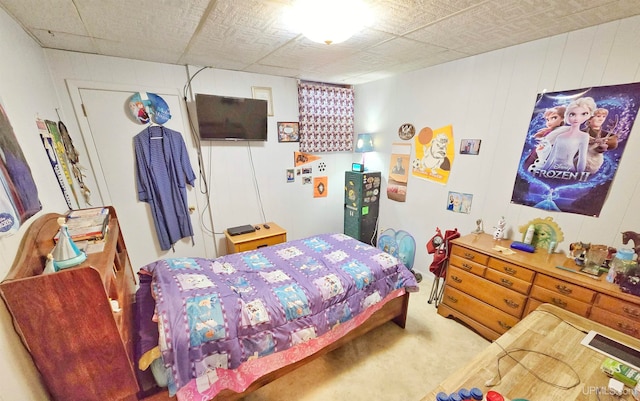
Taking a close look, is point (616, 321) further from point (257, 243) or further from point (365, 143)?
point (257, 243)

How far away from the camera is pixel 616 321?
1453 millimetres

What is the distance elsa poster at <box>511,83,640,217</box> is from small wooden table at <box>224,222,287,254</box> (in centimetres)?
250

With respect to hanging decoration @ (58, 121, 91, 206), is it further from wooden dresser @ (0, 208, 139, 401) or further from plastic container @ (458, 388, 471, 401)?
plastic container @ (458, 388, 471, 401)

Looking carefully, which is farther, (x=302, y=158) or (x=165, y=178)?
(x=302, y=158)

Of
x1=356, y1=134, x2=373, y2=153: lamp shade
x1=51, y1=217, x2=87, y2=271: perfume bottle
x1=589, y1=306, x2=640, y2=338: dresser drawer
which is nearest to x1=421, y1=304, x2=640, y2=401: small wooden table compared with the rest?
x1=589, y1=306, x2=640, y2=338: dresser drawer

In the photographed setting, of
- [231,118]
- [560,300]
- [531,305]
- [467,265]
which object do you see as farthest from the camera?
[231,118]

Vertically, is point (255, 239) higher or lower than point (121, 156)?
lower

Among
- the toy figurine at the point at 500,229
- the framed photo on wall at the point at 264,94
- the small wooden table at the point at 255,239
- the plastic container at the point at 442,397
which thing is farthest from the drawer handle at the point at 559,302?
the framed photo on wall at the point at 264,94

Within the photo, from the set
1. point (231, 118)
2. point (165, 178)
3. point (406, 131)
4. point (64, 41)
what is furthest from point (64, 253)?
point (406, 131)

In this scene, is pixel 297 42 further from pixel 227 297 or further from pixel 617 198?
pixel 617 198

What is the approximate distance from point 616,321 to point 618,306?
10 cm

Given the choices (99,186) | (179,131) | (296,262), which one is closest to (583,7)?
(296,262)

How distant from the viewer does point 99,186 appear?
2.35m

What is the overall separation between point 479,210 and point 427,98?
1363 millimetres
